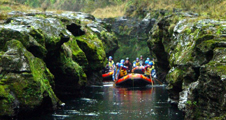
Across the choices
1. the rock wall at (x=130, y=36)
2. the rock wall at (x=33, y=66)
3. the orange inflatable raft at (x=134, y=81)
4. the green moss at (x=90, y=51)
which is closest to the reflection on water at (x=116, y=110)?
the rock wall at (x=33, y=66)

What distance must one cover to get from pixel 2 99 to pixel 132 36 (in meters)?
40.9

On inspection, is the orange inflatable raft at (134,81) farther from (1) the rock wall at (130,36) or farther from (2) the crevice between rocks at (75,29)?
(1) the rock wall at (130,36)

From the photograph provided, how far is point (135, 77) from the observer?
25906mm

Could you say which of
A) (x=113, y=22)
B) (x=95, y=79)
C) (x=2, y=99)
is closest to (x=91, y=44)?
(x=95, y=79)

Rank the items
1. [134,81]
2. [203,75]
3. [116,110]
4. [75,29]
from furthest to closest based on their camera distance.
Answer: [134,81] → [75,29] → [116,110] → [203,75]

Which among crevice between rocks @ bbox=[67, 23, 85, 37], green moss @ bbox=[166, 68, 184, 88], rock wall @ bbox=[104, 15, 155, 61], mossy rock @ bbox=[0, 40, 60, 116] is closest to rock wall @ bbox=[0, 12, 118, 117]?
mossy rock @ bbox=[0, 40, 60, 116]

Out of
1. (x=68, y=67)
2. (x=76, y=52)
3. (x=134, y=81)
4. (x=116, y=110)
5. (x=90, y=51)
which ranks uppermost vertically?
(x=76, y=52)

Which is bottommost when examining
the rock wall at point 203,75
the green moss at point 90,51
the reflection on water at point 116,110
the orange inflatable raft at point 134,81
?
the orange inflatable raft at point 134,81

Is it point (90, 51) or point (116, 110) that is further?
point (90, 51)

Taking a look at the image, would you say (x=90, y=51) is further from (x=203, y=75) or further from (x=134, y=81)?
(x=203, y=75)

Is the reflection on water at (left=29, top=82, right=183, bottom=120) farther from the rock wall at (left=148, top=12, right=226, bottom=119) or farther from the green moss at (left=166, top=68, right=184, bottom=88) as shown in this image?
the green moss at (left=166, top=68, right=184, bottom=88)

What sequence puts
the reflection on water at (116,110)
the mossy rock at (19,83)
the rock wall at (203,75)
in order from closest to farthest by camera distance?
the rock wall at (203,75)
the mossy rock at (19,83)
the reflection on water at (116,110)

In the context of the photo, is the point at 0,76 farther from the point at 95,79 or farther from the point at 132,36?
the point at 132,36

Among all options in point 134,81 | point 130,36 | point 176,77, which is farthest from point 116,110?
point 130,36
